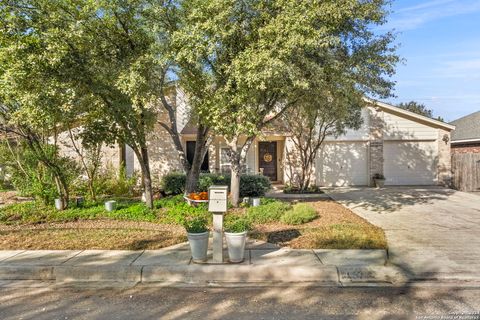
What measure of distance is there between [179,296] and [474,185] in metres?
14.9

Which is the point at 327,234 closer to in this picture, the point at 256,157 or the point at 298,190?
the point at 298,190

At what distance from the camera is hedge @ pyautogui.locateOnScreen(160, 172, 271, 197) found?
11.4m

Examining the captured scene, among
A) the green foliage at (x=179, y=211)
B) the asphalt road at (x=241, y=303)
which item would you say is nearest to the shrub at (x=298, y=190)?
the green foliage at (x=179, y=211)

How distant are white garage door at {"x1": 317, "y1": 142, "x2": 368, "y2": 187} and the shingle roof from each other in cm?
818

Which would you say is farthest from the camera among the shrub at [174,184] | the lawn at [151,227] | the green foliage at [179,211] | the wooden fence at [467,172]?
the wooden fence at [467,172]

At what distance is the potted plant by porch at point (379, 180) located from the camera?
50.0ft

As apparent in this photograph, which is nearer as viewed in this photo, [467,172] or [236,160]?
[236,160]

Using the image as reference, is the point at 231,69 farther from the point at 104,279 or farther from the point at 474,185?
the point at 474,185

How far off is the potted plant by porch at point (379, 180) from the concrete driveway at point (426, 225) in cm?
68

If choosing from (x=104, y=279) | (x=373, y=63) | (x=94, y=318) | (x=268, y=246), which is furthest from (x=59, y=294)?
(x=373, y=63)

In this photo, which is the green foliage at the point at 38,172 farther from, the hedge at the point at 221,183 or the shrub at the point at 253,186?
the shrub at the point at 253,186

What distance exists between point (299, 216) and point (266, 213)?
835 millimetres

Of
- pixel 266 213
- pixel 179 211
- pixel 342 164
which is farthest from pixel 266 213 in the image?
pixel 342 164

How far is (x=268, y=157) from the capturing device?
16203 mm
